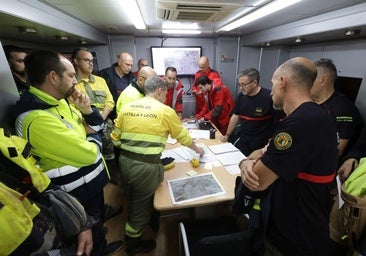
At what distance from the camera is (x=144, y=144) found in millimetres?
1566

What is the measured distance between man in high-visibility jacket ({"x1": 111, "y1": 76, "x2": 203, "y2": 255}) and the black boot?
0.07 meters

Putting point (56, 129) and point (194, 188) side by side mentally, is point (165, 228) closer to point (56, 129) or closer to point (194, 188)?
point (194, 188)

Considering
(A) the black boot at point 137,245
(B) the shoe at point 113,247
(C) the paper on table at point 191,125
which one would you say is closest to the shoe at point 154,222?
(A) the black boot at point 137,245

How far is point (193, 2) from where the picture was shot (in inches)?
67.6

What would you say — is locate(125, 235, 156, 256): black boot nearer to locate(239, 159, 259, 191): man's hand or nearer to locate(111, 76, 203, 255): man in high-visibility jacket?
locate(111, 76, 203, 255): man in high-visibility jacket

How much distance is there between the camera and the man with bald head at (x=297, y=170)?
34.5 inches

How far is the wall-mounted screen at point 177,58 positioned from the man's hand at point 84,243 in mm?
3871

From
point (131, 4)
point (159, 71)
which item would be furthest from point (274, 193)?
point (159, 71)

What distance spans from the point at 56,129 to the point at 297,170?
1345mm

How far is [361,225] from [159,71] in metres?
4.27

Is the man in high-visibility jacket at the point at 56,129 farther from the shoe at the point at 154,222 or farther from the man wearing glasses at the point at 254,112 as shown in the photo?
the man wearing glasses at the point at 254,112

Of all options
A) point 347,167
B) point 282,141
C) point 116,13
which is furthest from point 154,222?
point 116,13

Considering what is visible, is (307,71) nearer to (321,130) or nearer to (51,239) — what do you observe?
(321,130)

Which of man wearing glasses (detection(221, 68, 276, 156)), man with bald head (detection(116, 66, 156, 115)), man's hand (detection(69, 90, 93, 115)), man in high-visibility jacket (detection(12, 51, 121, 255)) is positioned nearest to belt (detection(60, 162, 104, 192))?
man in high-visibility jacket (detection(12, 51, 121, 255))
